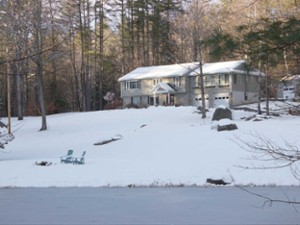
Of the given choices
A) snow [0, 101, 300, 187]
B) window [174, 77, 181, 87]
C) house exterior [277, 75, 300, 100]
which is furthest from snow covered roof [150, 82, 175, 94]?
house exterior [277, 75, 300, 100]

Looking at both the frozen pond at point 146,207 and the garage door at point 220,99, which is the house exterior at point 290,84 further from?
the garage door at point 220,99

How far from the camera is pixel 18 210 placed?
11.4 metres

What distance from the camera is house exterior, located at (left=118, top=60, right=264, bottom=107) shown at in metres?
52.3

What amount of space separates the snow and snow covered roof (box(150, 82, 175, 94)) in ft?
34.1

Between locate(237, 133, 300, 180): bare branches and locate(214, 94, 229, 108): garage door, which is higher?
locate(237, 133, 300, 180): bare branches

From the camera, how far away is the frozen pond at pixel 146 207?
978 centimetres

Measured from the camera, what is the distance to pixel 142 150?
27.5 m

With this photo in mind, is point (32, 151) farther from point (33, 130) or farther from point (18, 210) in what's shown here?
point (18, 210)

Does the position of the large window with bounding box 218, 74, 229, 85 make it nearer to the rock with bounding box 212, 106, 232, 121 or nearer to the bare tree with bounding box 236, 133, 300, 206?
the rock with bounding box 212, 106, 232, 121

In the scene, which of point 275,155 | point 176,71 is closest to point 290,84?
point 275,155

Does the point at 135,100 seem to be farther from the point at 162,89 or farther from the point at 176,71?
the point at 176,71

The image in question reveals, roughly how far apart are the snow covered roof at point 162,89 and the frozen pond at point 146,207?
127 ft

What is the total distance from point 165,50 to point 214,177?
167 ft

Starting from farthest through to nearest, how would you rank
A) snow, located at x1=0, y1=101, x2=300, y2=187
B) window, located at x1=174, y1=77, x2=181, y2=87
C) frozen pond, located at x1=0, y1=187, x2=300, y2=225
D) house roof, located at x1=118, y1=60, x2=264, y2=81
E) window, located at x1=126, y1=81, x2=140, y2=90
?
1. window, located at x1=126, y1=81, x2=140, y2=90
2. window, located at x1=174, y1=77, x2=181, y2=87
3. house roof, located at x1=118, y1=60, x2=264, y2=81
4. snow, located at x1=0, y1=101, x2=300, y2=187
5. frozen pond, located at x1=0, y1=187, x2=300, y2=225
